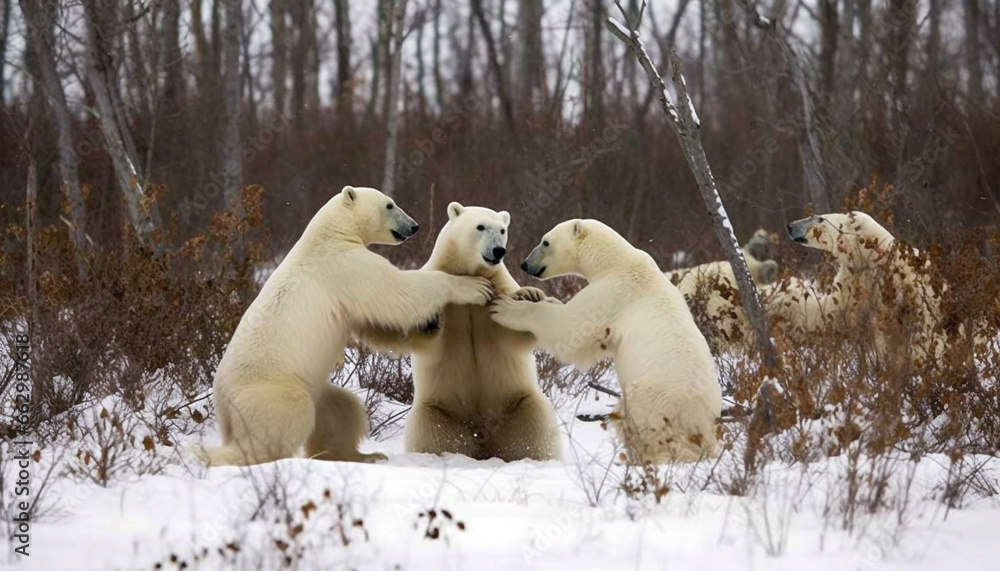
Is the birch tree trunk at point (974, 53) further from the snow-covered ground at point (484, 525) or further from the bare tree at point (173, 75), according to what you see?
the snow-covered ground at point (484, 525)

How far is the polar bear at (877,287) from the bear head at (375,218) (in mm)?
1846

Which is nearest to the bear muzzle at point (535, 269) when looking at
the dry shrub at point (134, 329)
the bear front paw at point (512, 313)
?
the bear front paw at point (512, 313)

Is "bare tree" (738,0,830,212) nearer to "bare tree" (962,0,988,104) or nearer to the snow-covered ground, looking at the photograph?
the snow-covered ground

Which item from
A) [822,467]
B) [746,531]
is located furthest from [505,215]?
[746,531]

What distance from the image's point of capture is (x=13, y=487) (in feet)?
11.1

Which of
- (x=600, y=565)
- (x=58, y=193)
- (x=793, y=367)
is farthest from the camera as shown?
(x=58, y=193)

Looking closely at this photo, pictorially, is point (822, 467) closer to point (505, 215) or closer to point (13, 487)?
point (505, 215)

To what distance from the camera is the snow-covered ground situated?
2.71 metres

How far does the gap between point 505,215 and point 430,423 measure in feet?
3.03

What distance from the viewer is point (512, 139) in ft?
42.4

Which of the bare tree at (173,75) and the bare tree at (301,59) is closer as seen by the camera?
the bare tree at (173,75)

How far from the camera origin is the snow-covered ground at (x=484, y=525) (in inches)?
106

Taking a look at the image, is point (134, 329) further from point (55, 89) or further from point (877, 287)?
point (877, 287)

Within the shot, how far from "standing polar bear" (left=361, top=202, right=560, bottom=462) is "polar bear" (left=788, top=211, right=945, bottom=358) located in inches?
52.1
